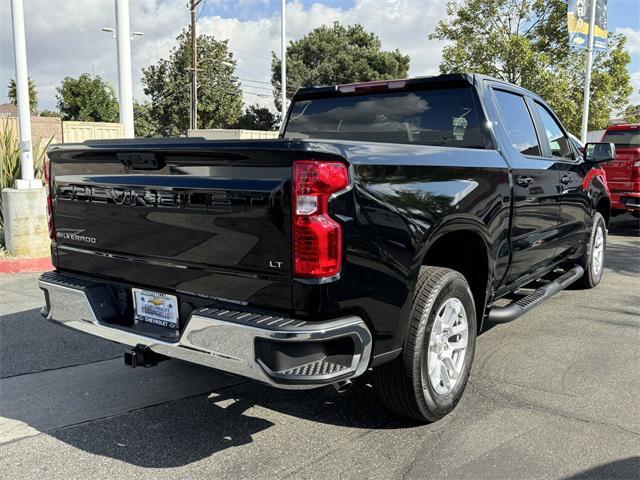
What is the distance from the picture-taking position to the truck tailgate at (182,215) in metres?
2.61

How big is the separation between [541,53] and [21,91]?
16397 mm

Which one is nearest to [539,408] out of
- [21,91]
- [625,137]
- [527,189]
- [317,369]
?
[527,189]

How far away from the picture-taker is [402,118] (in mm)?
4246

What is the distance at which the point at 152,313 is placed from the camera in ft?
10.2

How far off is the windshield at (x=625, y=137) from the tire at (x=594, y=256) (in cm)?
533

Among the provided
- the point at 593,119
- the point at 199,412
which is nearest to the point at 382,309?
the point at 199,412

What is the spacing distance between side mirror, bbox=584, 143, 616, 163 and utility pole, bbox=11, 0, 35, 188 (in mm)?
6943

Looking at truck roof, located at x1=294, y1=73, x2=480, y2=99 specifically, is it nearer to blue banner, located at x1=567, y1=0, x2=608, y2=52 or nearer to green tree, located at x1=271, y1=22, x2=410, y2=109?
blue banner, located at x1=567, y1=0, x2=608, y2=52

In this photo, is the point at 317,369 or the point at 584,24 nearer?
the point at 317,369

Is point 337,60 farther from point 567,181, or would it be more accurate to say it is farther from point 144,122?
point 567,181

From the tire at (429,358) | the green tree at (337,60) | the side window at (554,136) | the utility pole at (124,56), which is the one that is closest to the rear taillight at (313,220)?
the tire at (429,358)

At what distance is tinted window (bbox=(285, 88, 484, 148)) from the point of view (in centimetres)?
403

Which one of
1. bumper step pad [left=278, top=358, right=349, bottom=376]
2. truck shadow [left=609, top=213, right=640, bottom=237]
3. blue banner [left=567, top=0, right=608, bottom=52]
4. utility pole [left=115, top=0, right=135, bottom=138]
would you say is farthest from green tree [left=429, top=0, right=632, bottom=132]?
bumper step pad [left=278, top=358, right=349, bottom=376]

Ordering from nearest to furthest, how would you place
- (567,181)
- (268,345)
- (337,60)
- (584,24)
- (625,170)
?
(268,345) → (567,181) → (625,170) → (584,24) → (337,60)
